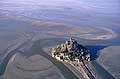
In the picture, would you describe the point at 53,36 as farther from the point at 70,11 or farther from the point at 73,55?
the point at 70,11

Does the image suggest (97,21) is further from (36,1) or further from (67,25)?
(36,1)

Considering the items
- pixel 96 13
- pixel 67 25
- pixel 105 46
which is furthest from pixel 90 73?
A: pixel 96 13

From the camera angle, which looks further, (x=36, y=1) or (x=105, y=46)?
(x=36, y=1)

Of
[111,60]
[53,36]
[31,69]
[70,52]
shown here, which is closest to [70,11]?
[53,36]

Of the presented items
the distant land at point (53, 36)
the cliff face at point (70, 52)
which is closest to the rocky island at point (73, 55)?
the cliff face at point (70, 52)

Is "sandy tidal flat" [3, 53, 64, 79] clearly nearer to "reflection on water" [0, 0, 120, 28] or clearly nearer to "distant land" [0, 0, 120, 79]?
"distant land" [0, 0, 120, 79]

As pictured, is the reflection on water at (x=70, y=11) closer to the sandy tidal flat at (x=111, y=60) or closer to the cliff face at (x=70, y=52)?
the sandy tidal flat at (x=111, y=60)

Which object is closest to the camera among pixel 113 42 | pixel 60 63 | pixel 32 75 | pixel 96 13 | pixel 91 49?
pixel 32 75

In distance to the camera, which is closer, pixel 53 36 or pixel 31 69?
pixel 31 69

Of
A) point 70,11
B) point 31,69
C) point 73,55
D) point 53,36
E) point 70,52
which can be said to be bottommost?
point 31,69
